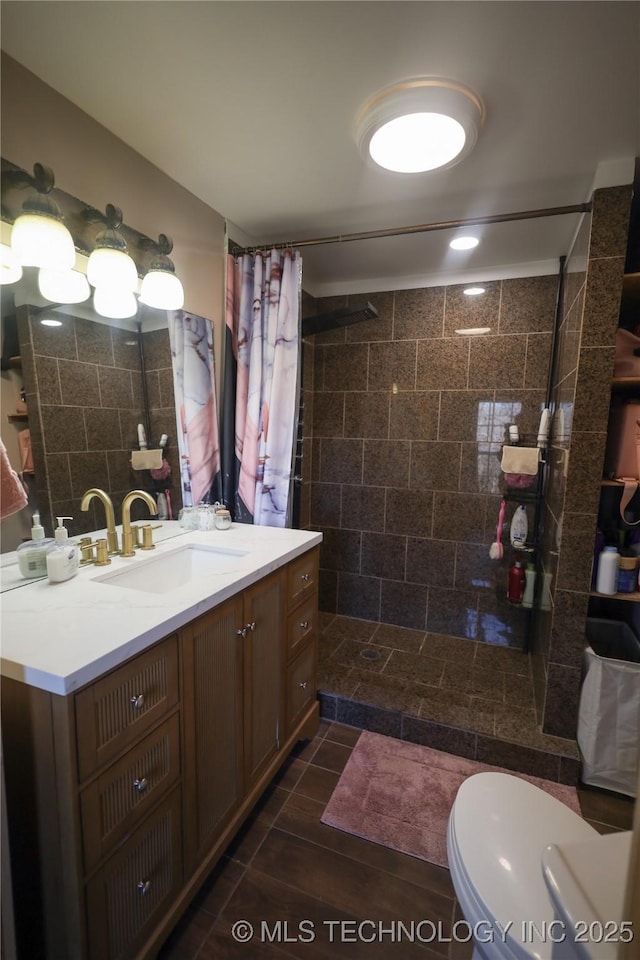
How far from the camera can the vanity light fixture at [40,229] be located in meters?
1.14

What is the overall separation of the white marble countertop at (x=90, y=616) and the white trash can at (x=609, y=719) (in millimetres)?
1365

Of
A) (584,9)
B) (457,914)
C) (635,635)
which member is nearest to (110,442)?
(584,9)

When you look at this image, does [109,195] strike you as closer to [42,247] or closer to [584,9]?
[42,247]

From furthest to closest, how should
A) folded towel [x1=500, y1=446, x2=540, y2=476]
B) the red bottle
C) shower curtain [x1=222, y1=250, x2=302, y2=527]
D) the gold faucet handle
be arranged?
the red bottle → folded towel [x1=500, y1=446, x2=540, y2=476] → shower curtain [x1=222, y1=250, x2=302, y2=527] → the gold faucet handle

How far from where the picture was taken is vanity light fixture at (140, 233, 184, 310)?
1583 mm

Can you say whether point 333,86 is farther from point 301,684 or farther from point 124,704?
point 301,684

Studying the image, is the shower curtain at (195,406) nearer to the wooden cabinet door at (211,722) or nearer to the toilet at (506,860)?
the wooden cabinet door at (211,722)

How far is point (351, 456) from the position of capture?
294cm

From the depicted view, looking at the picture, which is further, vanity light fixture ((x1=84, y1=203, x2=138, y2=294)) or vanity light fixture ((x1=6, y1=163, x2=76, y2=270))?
vanity light fixture ((x1=84, y1=203, x2=138, y2=294))

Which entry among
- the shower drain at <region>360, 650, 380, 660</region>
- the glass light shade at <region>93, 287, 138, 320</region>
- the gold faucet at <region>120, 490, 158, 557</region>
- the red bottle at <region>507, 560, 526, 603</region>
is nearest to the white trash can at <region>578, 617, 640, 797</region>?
the red bottle at <region>507, 560, 526, 603</region>

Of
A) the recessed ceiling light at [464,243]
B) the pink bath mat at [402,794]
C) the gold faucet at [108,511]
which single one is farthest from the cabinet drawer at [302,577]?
the recessed ceiling light at [464,243]

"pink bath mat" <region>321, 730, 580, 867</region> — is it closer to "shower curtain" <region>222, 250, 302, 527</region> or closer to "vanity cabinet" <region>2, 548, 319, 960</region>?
"vanity cabinet" <region>2, 548, 319, 960</region>

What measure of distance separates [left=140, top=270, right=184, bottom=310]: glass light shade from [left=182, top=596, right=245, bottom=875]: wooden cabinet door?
3.82 feet

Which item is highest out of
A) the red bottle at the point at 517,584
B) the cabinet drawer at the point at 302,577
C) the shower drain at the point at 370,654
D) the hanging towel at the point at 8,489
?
the hanging towel at the point at 8,489
